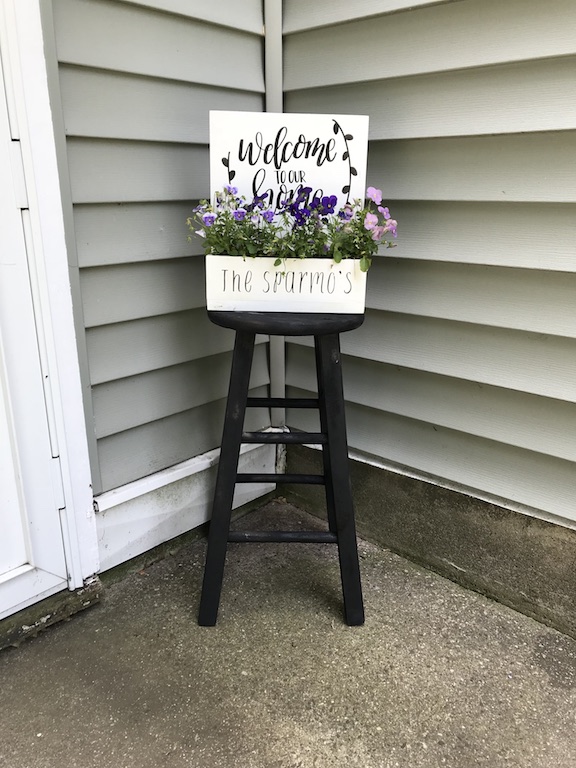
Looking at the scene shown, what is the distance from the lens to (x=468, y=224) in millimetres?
1483

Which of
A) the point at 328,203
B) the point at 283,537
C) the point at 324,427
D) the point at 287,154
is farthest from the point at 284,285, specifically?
the point at 283,537

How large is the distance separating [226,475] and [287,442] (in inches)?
6.7

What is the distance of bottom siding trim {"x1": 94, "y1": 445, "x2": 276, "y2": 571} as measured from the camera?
5.46 feet

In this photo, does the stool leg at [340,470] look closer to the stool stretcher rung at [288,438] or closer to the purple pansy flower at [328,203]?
the stool stretcher rung at [288,438]

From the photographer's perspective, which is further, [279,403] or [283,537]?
[279,403]

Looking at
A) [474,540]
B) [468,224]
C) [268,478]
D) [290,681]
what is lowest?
[290,681]

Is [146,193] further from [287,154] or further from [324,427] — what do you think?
[324,427]

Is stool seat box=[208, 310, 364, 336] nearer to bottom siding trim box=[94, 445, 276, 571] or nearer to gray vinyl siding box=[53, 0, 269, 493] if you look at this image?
gray vinyl siding box=[53, 0, 269, 493]

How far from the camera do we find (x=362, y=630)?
157 centimetres

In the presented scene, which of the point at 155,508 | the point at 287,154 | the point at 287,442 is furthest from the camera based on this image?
the point at 155,508

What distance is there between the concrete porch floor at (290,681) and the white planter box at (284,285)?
0.81 meters

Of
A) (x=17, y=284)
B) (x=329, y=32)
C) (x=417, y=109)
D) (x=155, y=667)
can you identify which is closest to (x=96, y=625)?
(x=155, y=667)

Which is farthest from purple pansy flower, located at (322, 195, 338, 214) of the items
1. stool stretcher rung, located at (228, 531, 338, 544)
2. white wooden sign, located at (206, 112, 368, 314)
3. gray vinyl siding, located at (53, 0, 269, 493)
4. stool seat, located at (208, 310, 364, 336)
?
stool stretcher rung, located at (228, 531, 338, 544)

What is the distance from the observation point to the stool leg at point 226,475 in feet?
4.75
